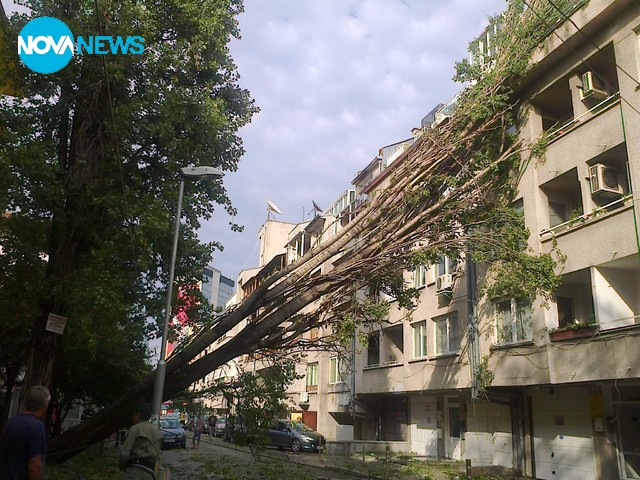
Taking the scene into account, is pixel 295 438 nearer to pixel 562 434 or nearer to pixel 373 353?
pixel 373 353

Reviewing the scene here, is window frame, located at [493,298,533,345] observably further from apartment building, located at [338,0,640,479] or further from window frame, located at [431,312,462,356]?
window frame, located at [431,312,462,356]

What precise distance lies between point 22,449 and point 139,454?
2.64 m

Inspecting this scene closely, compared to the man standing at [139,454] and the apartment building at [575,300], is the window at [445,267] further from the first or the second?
the man standing at [139,454]

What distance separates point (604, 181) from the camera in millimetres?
15273

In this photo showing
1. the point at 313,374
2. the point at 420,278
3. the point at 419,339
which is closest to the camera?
the point at 419,339

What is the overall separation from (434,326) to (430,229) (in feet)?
31.3

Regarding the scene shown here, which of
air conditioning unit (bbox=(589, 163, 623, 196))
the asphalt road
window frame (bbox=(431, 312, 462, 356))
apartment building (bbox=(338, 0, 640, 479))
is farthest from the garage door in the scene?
the asphalt road

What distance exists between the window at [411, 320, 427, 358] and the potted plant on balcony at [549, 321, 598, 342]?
924cm

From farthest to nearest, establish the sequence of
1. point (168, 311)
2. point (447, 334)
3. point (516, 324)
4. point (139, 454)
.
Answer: point (447, 334)
point (516, 324)
point (168, 311)
point (139, 454)

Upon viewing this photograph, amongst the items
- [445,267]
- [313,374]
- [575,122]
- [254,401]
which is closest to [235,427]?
[254,401]

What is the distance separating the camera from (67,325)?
12969 millimetres

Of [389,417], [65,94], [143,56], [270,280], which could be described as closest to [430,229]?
[270,280]

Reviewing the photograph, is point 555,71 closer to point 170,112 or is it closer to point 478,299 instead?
point 478,299

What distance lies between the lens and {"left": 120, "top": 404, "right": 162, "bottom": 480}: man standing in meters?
7.12
